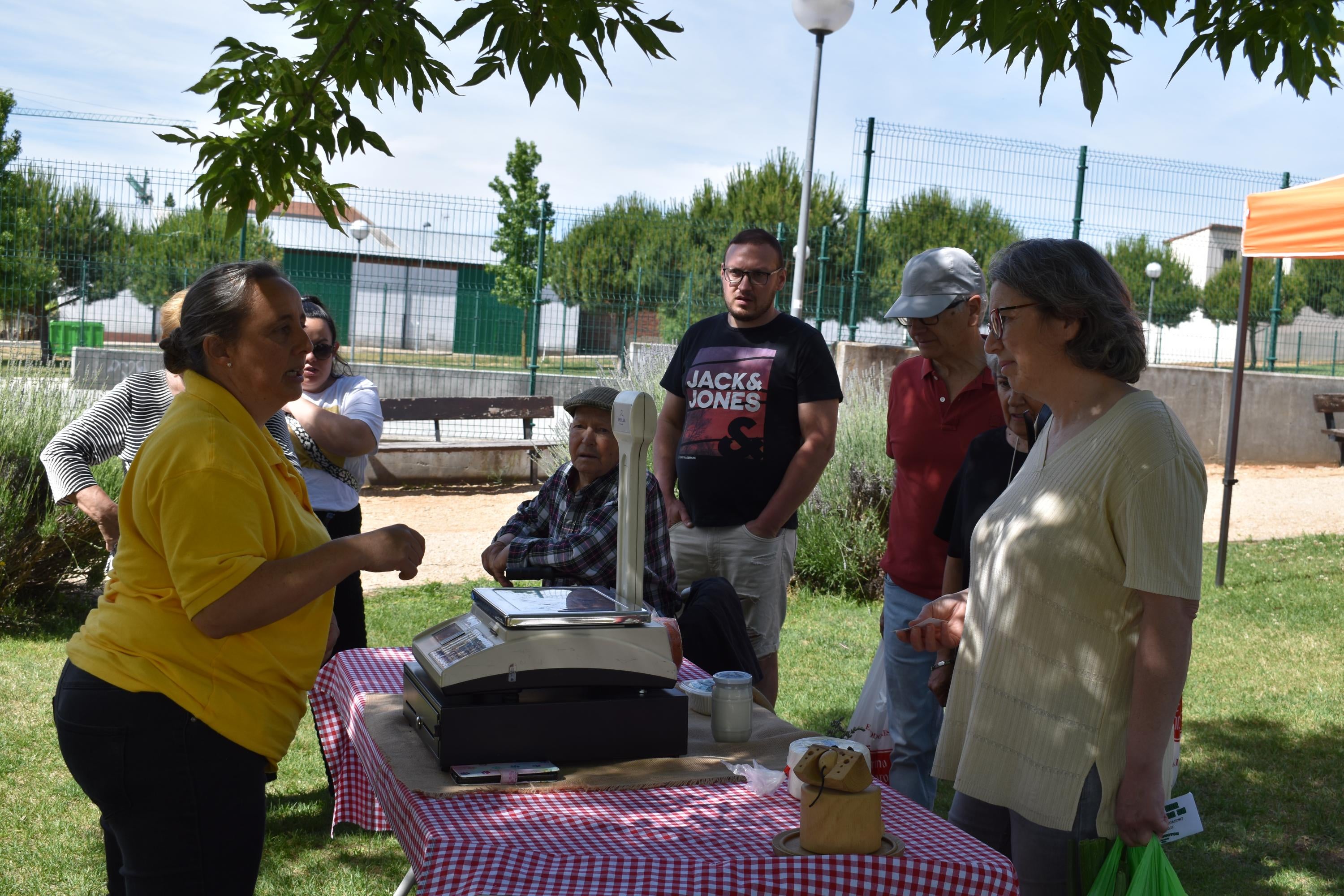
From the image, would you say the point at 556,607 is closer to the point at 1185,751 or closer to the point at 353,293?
the point at 1185,751

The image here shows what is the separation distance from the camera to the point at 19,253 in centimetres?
1345

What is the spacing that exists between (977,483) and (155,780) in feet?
6.57

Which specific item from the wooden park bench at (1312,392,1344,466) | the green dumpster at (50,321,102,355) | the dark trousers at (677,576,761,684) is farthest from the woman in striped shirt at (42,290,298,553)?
the green dumpster at (50,321,102,355)

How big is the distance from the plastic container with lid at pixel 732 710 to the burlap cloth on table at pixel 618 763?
0.07 ft

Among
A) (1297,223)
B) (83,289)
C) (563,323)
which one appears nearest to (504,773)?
(1297,223)

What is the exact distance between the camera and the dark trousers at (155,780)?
1890 millimetres

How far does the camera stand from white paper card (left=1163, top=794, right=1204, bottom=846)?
197 cm

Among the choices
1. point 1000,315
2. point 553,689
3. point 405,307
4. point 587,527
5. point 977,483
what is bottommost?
point 553,689

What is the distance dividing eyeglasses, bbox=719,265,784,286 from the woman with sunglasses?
1.36 meters

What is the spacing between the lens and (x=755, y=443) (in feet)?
13.3

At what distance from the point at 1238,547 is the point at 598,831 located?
869cm

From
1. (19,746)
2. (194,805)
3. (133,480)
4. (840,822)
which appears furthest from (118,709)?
(19,746)

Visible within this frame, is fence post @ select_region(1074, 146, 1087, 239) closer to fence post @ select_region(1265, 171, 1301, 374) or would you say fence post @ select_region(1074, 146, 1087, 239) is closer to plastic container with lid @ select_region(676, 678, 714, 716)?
fence post @ select_region(1265, 171, 1301, 374)

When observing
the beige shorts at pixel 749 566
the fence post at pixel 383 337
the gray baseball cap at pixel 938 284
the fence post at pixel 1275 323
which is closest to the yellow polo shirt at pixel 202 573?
the gray baseball cap at pixel 938 284
